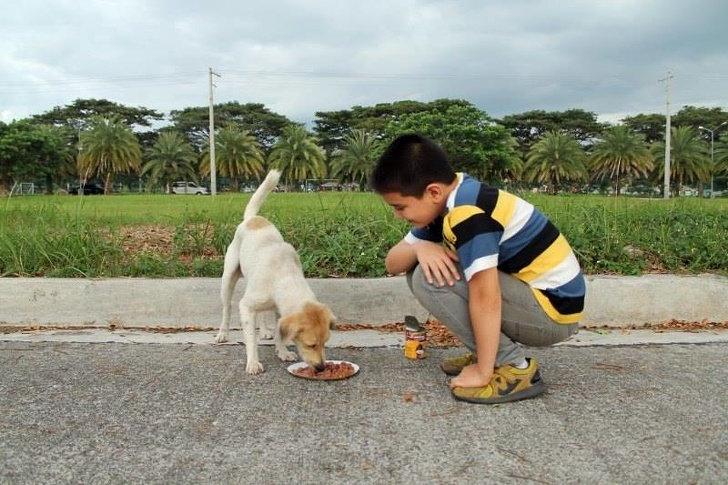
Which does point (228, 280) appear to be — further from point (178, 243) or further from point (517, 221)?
point (517, 221)

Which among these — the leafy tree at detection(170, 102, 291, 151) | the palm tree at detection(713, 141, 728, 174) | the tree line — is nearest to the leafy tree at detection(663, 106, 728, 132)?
the tree line

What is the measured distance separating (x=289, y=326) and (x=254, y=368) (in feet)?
1.15

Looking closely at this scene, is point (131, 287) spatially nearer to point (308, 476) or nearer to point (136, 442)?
point (136, 442)

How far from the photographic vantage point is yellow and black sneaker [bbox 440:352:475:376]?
321cm

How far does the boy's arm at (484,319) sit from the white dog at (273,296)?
0.86 metres

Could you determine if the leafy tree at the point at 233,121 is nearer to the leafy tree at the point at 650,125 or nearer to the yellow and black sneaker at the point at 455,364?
the leafy tree at the point at 650,125

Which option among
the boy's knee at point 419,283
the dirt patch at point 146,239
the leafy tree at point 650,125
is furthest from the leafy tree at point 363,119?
the boy's knee at point 419,283

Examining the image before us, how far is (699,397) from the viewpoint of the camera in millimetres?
2850

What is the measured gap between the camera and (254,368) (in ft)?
10.9

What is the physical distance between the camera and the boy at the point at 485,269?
2.58 metres

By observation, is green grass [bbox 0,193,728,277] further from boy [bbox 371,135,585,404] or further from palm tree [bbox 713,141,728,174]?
palm tree [bbox 713,141,728,174]

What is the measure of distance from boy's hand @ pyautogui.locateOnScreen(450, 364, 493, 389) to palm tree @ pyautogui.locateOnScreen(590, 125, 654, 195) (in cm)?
6077

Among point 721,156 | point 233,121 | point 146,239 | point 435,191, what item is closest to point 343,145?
point 233,121

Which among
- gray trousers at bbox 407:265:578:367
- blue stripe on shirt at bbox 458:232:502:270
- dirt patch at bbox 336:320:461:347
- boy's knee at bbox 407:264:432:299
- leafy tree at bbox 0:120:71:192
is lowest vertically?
dirt patch at bbox 336:320:461:347
